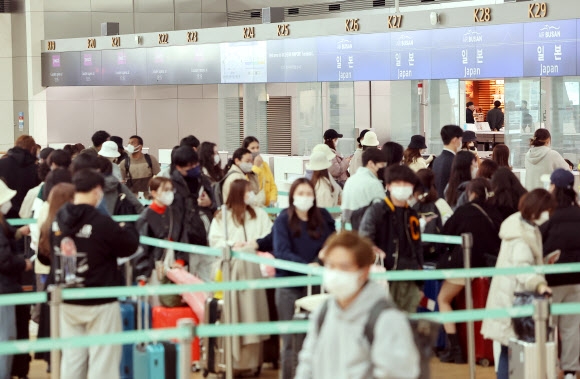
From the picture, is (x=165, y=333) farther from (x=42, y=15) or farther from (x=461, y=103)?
(x=42, y=15)

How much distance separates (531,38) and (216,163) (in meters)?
4.15

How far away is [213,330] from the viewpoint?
6648mm

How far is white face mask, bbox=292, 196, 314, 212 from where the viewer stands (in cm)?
877

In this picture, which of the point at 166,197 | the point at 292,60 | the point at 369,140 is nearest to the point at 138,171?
the point at 369,140

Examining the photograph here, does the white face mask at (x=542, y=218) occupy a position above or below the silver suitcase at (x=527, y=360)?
above

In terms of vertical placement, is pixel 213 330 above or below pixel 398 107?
below

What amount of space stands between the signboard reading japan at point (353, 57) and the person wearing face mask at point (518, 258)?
29.3 feet

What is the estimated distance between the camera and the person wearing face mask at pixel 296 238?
28.7 feet

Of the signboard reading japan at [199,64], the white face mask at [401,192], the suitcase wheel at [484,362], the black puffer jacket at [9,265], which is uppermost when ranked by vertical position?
the signboard reading japan at [199,64]

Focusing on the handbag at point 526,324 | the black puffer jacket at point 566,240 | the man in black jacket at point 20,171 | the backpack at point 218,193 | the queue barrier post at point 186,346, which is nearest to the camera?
the queue barrier post at point 186,346

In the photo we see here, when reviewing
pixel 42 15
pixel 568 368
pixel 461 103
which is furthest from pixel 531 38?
pixel 42 15

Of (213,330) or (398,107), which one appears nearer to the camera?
(213,330)

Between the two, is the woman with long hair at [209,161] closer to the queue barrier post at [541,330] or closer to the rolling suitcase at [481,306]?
the rolling suitcase at [481,306]

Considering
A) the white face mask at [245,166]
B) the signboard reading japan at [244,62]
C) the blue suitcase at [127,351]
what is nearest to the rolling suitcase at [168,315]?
the blue suitcase at [127,351]
